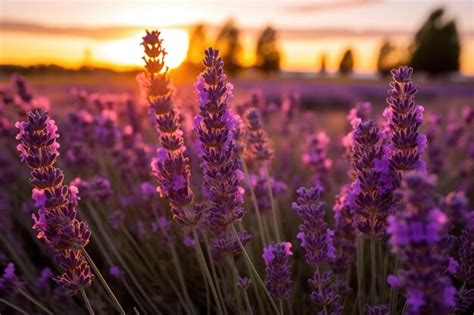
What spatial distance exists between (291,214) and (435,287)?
Answer: 2.76m

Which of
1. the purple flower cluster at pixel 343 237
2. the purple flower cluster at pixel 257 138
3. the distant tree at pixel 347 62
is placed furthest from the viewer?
the distant tree at pixel 347 62

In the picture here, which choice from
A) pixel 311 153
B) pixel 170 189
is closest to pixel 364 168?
pixel 170 189

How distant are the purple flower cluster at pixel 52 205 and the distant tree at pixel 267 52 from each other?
51.5 metres

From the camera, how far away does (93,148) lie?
14.8 feet

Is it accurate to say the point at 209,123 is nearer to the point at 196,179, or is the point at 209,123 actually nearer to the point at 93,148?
the point at 196,179

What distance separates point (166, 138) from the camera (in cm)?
195

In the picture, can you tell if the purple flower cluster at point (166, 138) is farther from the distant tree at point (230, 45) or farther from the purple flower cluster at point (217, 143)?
the distant tree at point (230, 45)

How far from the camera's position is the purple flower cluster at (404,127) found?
5.61 ft

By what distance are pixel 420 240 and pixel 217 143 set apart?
911mm

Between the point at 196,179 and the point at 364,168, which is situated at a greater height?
the point at 364,168

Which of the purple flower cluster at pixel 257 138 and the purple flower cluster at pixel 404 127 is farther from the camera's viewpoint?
the purple flower cluster at pixel 257 138

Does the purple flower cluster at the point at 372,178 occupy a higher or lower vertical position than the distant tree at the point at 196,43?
lower

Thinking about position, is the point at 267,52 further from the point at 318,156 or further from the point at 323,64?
the point at 318,156

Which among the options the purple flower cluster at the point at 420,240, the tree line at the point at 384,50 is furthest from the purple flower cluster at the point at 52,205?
the tree line at the point at 384,50
